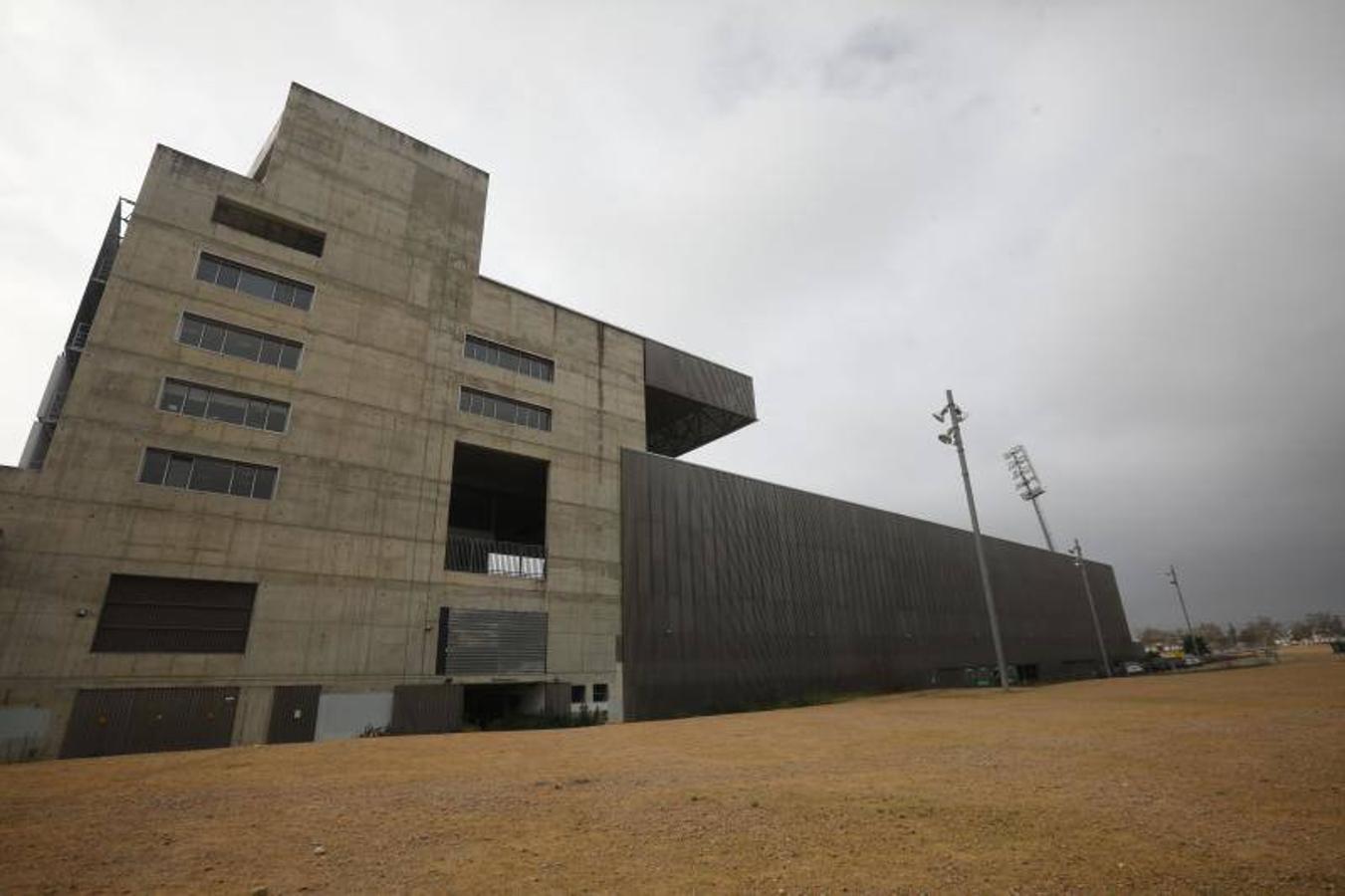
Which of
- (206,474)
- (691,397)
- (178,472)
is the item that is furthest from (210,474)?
(691,397)

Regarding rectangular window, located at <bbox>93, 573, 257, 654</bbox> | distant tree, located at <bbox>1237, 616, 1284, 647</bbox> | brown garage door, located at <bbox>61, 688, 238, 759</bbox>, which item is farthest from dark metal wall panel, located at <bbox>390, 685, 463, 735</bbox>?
distant tree, located at <bbox>1237, 616, 1284, 647</bbox>

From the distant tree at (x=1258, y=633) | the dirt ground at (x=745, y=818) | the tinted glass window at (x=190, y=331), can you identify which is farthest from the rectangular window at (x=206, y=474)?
the distant tree at (x=1258, y=633)

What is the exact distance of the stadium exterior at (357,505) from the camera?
21.5 m

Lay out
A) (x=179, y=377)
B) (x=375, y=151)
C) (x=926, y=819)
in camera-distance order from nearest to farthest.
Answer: (x=926, y=819)
(x=179, y=377)
(x=375, y=151)

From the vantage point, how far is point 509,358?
33781mm

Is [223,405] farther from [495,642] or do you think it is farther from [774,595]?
[774,595]

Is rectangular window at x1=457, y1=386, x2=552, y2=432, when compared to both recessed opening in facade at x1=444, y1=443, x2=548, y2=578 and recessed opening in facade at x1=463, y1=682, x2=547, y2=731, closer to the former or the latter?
recessed opening in facade at x1=444, y1=443, x2=548, y2=578

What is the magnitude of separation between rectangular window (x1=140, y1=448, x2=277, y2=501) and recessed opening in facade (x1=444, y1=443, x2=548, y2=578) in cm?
780

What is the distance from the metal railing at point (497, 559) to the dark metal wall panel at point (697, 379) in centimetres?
1372

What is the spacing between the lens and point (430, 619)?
88.5 ft

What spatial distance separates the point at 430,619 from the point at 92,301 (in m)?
20.3

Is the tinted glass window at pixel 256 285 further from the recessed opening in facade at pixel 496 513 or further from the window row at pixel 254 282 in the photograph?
the recessed opening in facade at pixel 496 513

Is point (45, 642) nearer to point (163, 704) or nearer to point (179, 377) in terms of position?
point (163, 704)

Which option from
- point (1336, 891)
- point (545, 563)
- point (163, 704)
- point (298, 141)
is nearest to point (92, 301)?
point (298, 141)
